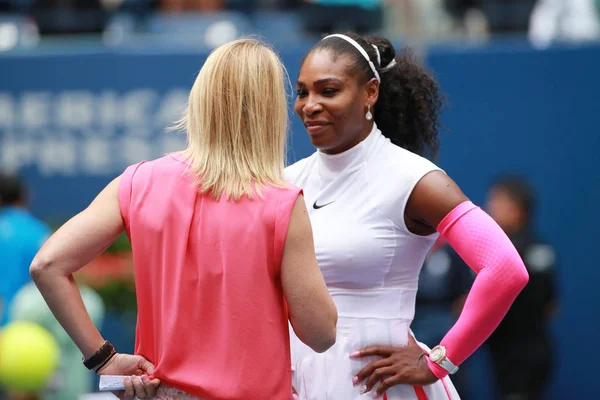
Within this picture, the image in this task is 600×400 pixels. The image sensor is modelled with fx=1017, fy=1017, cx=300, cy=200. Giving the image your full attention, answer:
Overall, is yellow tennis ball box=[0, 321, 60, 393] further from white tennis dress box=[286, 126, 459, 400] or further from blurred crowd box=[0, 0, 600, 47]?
blurred crowd box=[0, 0, 600, 47]

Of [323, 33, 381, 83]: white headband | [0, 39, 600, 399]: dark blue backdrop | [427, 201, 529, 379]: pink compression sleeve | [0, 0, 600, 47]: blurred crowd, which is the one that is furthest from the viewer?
[0, 0, 600, 47]: blurred crowd

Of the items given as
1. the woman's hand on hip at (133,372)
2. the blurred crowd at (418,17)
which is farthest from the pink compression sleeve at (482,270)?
the blurred crowd at (418,17)

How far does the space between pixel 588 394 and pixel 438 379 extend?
15.6ft

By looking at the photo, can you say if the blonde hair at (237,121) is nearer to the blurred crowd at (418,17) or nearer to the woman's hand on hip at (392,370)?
the woman's hand on hip at (392,370)

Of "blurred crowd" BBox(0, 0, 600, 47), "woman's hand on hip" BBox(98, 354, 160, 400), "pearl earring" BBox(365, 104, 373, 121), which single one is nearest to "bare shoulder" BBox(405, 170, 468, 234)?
"pearl earring" BBox(365, 104, 373, 121)

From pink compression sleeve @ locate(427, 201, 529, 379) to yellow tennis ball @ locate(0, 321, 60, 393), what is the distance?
2983 mm

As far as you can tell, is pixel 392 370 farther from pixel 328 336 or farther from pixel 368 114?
pixel 368 114

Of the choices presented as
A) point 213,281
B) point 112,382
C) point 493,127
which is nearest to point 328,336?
point 213,281

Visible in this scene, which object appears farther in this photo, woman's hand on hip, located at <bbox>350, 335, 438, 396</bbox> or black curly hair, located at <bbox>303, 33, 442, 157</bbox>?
black curly hair, located at <bbox>303, 33, 442, 157</bbox>

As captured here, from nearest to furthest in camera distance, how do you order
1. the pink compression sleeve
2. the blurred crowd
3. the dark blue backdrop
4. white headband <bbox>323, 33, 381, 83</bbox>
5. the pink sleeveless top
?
the pink sleeveless top → the pink compression sleeve → white headband <bbox>323, 33, 381, 83</bbox> → the dark blue backdrop → the blurred crowd

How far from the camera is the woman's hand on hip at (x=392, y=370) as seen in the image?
2.72 m

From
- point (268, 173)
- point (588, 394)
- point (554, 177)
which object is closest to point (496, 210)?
point (554, 177)

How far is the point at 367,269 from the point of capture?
2738 mm

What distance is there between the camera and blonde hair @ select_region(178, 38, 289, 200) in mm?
2379
